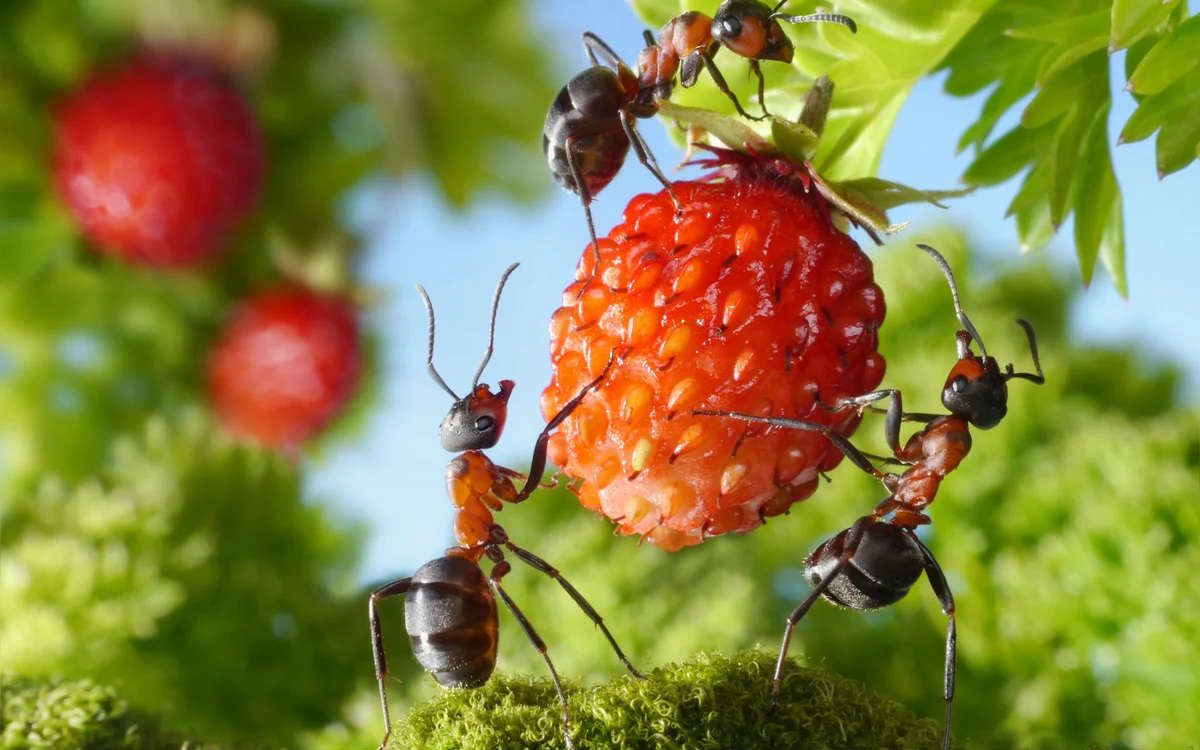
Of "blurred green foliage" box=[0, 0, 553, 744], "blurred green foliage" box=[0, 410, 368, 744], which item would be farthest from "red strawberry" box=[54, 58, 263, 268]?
"blurred green foliage" box=[0, 410, 368, 744]

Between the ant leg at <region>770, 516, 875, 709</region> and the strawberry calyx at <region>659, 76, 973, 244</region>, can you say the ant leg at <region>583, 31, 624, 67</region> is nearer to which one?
the strawberry calyx at <region>659, 76, 973, 244</region>

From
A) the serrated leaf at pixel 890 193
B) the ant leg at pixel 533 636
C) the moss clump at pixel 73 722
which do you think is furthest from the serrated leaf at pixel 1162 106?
the moss clump at pixel 73 722

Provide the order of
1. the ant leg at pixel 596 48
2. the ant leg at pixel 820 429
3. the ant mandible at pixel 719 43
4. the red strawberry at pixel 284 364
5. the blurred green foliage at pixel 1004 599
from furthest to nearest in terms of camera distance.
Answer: the red strawberry at pixel 284 364
the blurred green foliage at pixel 1004 599
the ant leg at pixel 596 48
the ant mandible at pixel 719 43
the ant leg at pixel 820 429

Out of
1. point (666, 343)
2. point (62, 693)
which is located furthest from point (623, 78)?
point (62, 693)

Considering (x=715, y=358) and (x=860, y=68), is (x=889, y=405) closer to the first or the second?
(x=715, y=358)

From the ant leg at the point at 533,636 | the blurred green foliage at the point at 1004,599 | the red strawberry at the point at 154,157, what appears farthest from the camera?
the red strawberry at the point at 154,157

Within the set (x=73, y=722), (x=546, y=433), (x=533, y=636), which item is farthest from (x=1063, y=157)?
(x=73, y=722)

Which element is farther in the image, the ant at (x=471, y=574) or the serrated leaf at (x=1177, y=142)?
the serrated leaf at (x=1177, y=142)

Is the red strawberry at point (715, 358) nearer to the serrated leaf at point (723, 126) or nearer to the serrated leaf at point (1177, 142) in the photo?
the serrated leaf at point (723, 126)
